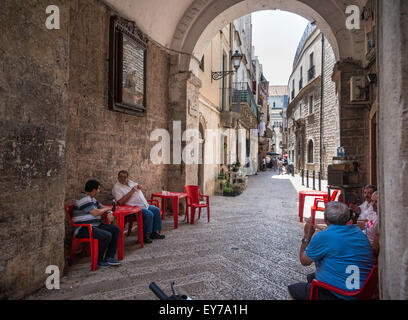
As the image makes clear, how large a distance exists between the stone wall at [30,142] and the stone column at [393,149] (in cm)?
306

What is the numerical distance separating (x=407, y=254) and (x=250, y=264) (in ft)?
7.63

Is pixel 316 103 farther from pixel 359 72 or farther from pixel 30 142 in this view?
pixel 30 142

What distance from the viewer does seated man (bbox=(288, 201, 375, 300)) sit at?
6.26 ft

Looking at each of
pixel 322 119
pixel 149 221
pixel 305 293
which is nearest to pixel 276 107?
pixel 322 119

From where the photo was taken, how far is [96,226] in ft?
11.8

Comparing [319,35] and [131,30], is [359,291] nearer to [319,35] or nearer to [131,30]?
[131,30]

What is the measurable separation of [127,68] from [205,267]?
3626 mm

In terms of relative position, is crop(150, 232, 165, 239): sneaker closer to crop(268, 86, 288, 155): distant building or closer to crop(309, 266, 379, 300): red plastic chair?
crop(309, 266, 379, 300): red plastic chair

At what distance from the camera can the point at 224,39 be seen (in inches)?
488

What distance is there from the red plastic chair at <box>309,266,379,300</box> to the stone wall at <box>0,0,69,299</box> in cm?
264

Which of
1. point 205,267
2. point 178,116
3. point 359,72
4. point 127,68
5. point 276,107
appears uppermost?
point 276,107

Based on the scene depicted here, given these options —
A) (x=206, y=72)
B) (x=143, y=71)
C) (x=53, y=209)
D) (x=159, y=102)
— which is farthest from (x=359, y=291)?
(x=206, y=72)
